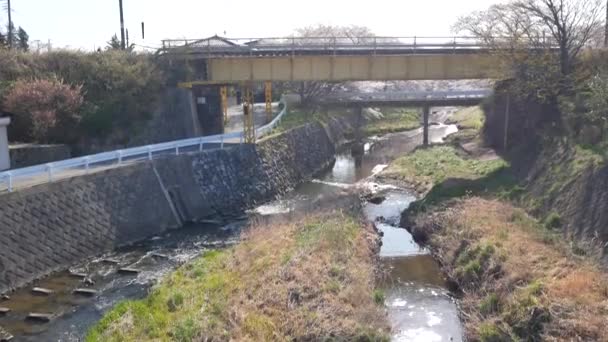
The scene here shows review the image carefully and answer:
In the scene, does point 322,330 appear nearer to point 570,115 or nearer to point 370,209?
point 370,209

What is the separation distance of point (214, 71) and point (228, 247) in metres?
15.8

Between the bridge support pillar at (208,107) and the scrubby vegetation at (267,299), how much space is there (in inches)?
746

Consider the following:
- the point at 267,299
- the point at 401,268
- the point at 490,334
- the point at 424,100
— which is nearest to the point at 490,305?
the point at 490,334

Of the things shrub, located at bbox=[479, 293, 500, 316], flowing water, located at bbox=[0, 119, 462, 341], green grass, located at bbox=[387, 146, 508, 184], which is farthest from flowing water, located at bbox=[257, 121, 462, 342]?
green grass, located at bbox=[387, 146, 508, 184]

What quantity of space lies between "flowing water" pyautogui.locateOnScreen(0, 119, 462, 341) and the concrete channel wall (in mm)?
702

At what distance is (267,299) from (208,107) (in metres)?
24.2

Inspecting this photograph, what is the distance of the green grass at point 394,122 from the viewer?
56.8 metres

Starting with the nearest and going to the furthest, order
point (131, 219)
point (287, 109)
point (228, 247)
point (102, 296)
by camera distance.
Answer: point (102, 296)
point (228, 247)
point (131, 219)
point (287, 109)

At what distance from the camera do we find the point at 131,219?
23.0m

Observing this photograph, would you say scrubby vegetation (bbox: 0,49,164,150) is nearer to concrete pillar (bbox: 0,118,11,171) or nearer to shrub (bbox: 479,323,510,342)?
concrete pillar (bbox: 0,118,11,171)

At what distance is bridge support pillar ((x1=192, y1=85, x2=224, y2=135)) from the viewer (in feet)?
120

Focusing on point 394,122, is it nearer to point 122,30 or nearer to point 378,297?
point 122,30

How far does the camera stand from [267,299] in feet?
46.5

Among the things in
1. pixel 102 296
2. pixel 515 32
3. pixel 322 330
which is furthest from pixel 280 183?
pixel 322 330
